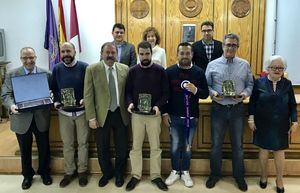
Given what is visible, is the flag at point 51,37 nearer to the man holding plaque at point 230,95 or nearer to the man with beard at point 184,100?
the man with beard at point 184,100

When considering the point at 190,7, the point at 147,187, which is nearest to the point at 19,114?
the point at 147,187

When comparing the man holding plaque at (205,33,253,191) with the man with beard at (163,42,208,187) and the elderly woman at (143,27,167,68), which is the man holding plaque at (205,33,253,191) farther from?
the elderly woman at (143,27,167,68)

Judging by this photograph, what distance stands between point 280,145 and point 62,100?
6.74ft

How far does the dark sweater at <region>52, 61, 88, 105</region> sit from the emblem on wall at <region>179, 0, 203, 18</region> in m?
2.61

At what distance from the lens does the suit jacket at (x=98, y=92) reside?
305 cm

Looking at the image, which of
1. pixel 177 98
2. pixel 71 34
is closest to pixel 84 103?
pixel 177 98

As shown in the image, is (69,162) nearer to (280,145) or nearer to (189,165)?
(189,165)

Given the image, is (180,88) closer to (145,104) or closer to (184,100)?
(184,100)

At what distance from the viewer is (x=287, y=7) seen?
5121 millimetres

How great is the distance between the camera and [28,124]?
10.3 ft

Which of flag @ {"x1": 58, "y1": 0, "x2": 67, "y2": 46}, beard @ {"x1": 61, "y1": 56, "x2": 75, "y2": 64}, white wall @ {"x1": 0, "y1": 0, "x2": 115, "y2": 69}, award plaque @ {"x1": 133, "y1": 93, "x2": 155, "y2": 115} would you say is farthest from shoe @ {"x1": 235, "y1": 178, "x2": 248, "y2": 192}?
flag @ {"x1": 58, "y1": 0, "x2": 67, "y2": 46}

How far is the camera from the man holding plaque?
3.00m

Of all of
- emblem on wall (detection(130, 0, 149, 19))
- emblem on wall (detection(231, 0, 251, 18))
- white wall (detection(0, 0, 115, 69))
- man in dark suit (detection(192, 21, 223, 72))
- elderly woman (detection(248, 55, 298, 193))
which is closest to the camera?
elderly woman (detection(248, 55, 298, 193))

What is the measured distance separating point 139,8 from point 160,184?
3.10 metres
